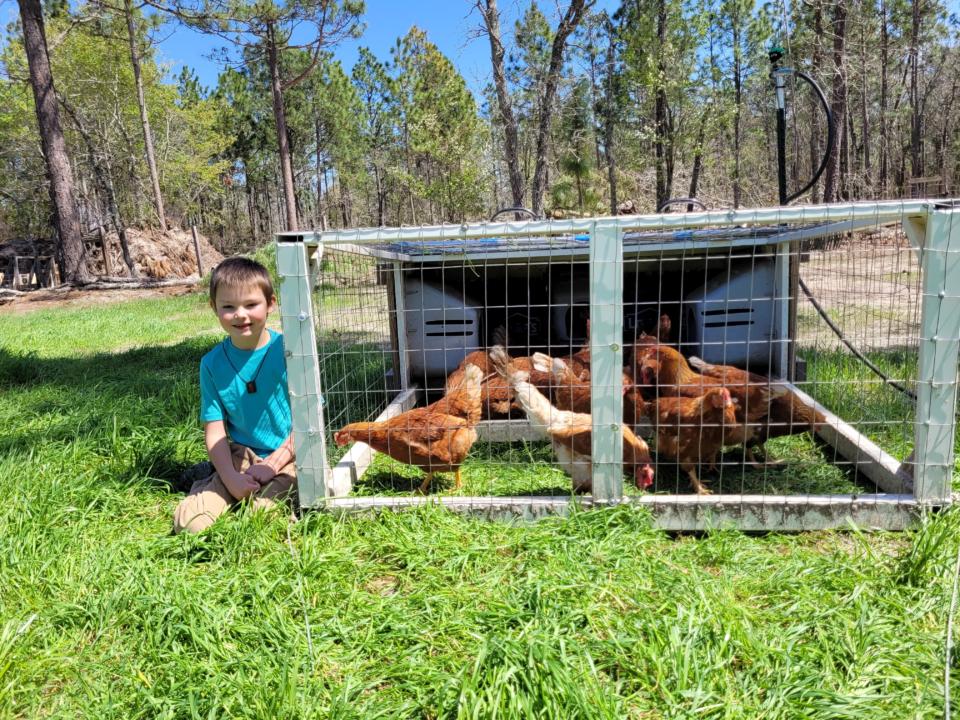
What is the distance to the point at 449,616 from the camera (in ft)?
6.08

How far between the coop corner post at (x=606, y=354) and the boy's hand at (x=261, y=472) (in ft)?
4.45

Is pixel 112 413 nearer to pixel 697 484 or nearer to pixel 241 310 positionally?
pixel 241 310

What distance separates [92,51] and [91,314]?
19.3m

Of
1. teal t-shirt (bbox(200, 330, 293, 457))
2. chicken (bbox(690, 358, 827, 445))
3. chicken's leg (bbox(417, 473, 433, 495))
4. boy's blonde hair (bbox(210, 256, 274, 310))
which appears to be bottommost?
chicken's leg (bbox(417, 473, 433, 495))

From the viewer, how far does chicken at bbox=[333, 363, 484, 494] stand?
2713mm

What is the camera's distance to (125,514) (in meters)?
2.68

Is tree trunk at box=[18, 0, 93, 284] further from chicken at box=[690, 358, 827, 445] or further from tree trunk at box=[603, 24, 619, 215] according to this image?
chicken at box=[690, 358, 827, 445]

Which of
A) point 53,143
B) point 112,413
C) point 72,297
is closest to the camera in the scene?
point 112,413

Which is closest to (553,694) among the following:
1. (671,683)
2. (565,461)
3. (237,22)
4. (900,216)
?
(671,683)

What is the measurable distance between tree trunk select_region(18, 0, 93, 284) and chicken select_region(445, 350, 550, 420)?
15.0 metres

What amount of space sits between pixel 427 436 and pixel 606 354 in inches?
35.6

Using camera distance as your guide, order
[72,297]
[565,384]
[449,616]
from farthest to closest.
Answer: [72,297] < [565,384] < [449,616]

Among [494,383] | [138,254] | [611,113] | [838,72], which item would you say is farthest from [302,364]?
[138,254]

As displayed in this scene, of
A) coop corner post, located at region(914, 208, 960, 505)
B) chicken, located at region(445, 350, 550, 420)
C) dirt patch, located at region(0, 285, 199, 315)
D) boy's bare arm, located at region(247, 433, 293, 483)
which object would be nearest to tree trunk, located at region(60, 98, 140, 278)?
dirt patch, located at region(0, 285, 199, 315)
